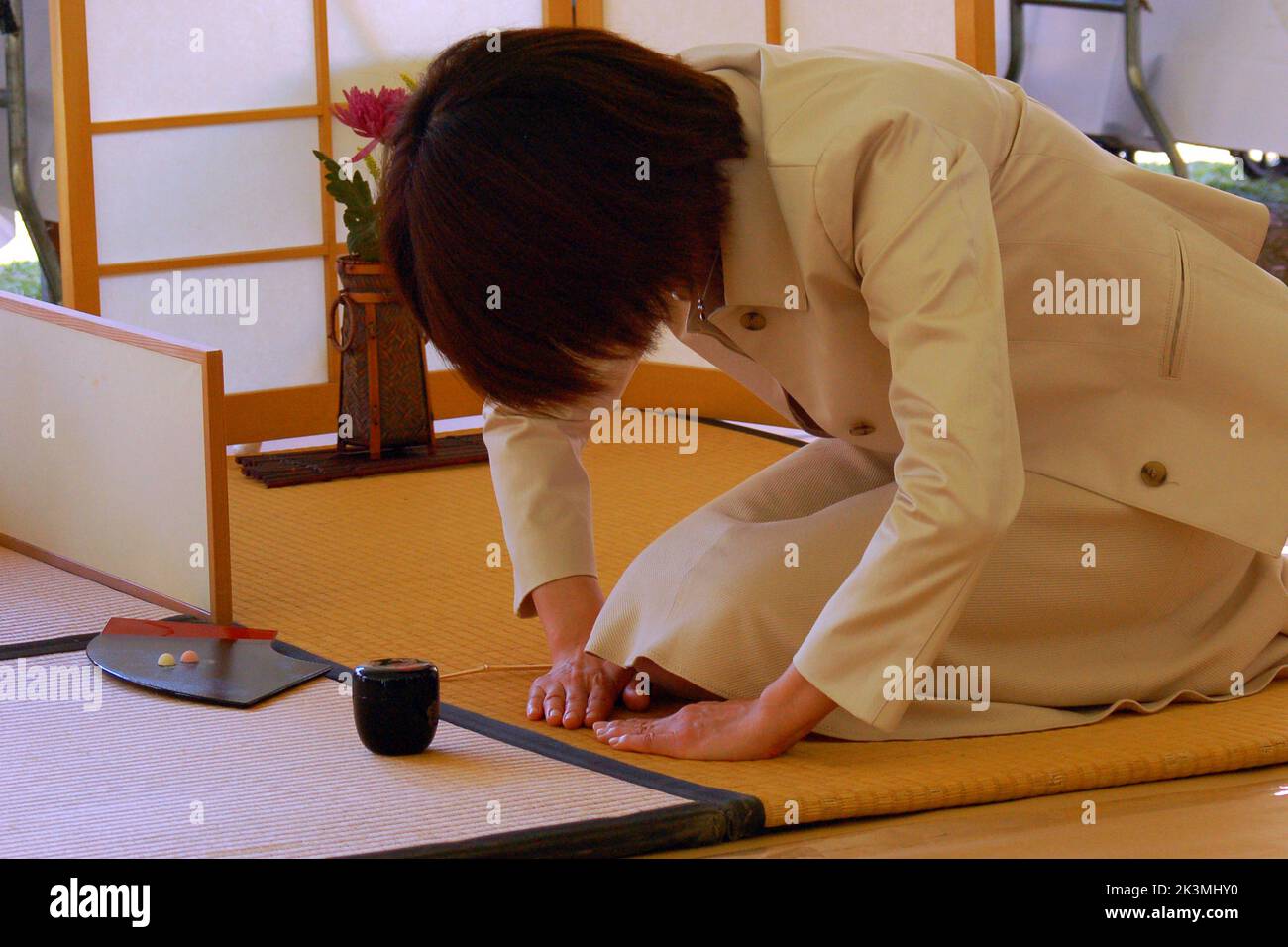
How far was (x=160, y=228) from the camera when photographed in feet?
11.1

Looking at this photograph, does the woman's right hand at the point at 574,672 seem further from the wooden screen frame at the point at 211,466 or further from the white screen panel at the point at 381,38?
the white screen panel at the point at 381,38

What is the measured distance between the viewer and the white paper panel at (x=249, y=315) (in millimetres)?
3371

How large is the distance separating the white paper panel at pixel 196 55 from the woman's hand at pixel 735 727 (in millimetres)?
2128

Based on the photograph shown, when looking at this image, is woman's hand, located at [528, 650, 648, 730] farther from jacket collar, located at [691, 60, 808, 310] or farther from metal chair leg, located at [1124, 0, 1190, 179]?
metal chair leg, located at [1124, 0, 1190, 179]

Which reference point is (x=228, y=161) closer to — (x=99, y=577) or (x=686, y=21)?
(x=686, y=21)

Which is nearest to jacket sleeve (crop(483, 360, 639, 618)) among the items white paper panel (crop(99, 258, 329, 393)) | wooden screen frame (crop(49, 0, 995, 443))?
wooden screen frame (crop(49, 0, 995, 443))

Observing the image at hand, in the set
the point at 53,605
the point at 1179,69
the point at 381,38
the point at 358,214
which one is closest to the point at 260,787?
the point at 53,605

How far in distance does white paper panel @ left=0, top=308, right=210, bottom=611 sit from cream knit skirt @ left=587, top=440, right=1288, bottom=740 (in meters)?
0.69

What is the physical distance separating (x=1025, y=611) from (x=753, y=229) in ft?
1.60

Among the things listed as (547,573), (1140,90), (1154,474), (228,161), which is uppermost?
(1140,90)

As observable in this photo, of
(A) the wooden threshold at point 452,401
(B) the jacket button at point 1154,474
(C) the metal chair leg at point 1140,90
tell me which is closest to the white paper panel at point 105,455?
(A) the wooden threshold at point 452,401

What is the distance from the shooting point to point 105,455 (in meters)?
2.30

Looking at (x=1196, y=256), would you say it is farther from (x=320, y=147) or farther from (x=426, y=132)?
(x=320, y=147)

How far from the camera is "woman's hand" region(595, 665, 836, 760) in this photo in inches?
59.3
